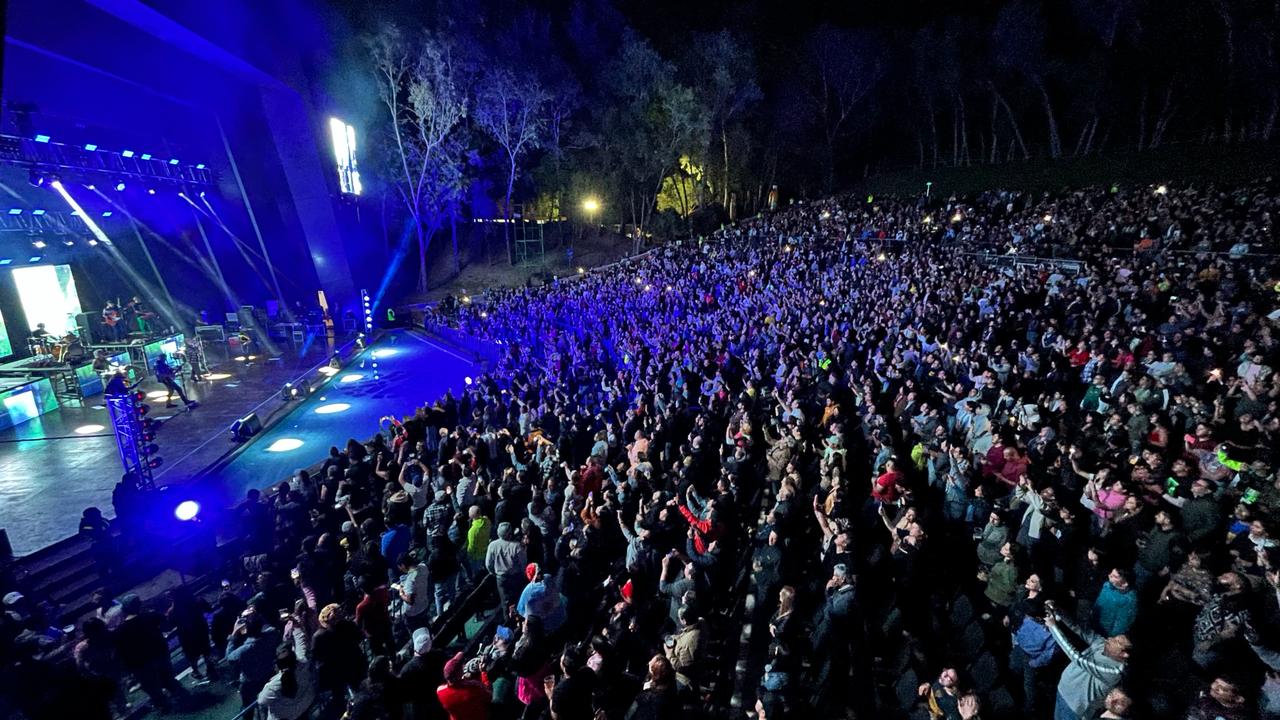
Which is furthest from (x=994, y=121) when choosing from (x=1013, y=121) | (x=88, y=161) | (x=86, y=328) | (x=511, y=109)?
(x=86, y=328)

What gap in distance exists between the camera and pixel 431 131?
2830cm

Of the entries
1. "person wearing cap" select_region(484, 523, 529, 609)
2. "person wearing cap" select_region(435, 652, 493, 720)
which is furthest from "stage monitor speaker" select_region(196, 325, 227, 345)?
"person wearing cap" select_region(435, 652, 493, 720)

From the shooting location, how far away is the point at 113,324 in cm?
1591

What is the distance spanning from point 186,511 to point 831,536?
8.91 meters

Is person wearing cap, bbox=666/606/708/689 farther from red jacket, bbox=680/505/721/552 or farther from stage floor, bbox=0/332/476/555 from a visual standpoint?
stage floor, bbox=0/332/476/555

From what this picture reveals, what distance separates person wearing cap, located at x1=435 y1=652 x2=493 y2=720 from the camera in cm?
360

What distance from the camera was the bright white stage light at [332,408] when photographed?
1423 cm

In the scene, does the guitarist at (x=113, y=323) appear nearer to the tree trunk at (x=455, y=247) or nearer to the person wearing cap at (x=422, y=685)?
the tree trunk at (x=455, y=247)

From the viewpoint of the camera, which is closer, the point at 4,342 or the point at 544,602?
the point at 544,602

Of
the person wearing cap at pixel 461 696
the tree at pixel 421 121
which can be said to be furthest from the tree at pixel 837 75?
the person wearing cap at pixel 461 696

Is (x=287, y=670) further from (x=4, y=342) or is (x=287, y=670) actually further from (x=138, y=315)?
(x=138, y=315)

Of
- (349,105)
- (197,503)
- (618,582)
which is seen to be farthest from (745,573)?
(349,105)

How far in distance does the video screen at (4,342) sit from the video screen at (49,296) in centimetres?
70

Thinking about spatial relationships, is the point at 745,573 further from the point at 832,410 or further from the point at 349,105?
the point at 349,105
